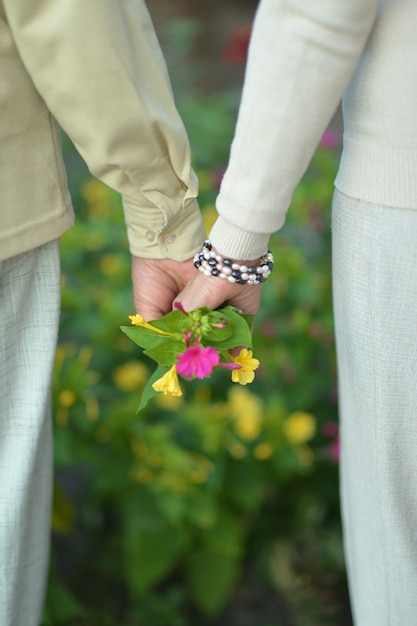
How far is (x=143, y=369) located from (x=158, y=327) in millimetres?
864

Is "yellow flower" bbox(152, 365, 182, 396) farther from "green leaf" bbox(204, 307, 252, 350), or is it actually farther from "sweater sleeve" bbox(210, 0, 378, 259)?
"sweater sleeve" bbox(210, 0, 378, 259)

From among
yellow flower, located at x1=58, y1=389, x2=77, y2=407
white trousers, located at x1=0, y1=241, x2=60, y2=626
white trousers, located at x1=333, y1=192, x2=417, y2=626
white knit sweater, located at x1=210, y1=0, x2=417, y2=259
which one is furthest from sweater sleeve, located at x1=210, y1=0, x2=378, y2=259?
yellow flower, located at x1=58, y1=389, x2=77, y2=407

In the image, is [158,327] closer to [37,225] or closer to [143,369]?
[37,225]

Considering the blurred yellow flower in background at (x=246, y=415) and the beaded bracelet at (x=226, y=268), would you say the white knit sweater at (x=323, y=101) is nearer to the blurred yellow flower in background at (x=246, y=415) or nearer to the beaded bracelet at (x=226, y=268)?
the beaded bracelet at (x=226, y=268)

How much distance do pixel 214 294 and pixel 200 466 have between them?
0.80 m

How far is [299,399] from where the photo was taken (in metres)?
1.98

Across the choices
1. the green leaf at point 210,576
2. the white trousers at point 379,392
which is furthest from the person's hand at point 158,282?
the green leaf at point 210,576

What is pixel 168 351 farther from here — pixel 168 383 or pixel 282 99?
pixel 282 99

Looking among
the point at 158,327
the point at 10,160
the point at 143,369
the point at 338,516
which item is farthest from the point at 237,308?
the point at 338,516

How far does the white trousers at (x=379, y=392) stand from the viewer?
103 cm

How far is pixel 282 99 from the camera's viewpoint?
0.98m

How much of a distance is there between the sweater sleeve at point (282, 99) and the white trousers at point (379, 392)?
11cm

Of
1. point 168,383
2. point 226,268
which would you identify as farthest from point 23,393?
point 226,268

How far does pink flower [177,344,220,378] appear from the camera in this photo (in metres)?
1.05
